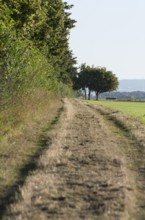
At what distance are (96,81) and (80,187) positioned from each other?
132472 mm

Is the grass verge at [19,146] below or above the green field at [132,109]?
above

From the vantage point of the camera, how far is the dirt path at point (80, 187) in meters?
7.44

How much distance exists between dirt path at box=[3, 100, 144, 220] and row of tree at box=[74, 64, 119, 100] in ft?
412

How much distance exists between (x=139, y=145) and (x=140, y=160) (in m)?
→ 3.04

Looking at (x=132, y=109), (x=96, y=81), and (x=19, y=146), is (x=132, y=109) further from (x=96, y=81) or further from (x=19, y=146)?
(x=96, y=81)

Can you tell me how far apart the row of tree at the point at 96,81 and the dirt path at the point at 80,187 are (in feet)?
412

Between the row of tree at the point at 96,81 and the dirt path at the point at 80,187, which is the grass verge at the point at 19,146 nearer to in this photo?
the dirt path at the point at 80,187

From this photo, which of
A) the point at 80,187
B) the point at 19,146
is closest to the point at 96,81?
the point at 19,146

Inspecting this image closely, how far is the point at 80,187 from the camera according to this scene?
355 inches

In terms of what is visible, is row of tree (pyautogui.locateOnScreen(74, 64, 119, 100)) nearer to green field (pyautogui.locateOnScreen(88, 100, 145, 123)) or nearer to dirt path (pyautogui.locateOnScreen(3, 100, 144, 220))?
green field (pyautogui.locateOnScreen(88, 100, 145, 123))

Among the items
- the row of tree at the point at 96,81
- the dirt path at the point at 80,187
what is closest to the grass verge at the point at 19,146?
the dirt path at the point at 80,187

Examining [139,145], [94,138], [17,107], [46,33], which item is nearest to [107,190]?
[139,145]

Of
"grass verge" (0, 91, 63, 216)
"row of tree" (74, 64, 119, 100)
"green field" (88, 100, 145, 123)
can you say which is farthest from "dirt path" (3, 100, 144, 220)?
"row of tree" (74, 64, 119, 100)

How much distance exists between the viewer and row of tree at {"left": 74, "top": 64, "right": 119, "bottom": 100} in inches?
5497
